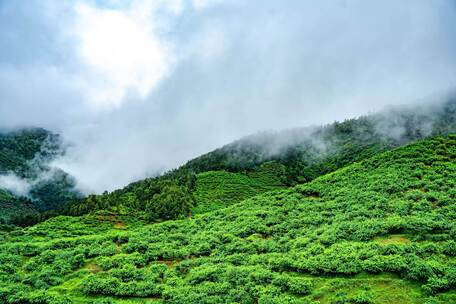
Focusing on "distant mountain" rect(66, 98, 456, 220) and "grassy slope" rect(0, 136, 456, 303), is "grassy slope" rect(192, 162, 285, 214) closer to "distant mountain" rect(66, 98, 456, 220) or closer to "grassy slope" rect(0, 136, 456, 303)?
A: "distant mountain" rect(66, 98, 456, 220)

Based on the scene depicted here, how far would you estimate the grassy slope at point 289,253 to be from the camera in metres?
20.8

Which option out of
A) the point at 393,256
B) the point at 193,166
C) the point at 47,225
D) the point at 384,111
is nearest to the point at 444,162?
the point at 393,256

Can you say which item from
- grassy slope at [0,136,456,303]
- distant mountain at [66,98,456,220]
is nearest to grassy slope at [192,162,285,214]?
distant mountain at [66,98,456,220]

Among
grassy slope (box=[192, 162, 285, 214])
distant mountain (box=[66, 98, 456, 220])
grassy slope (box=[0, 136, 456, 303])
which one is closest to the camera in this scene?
grassy slope (box=[0, 136, 456, 303])

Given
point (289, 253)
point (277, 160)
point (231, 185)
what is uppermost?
point (277, 160)

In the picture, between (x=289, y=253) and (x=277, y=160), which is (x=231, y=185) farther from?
(x=289, y=253)

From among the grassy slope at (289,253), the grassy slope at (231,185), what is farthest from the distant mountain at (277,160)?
the grassy slope at (289,253)

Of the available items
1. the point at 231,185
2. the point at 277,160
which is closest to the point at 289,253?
the point at 231,185

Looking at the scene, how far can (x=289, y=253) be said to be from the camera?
27156mm

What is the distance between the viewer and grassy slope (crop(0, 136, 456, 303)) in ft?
68.4

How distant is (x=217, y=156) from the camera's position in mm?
162500

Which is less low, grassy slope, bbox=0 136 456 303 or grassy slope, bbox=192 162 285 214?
grassy slope, bbox=192 162 285 214

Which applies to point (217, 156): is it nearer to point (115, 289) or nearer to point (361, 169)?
point (361, 169)

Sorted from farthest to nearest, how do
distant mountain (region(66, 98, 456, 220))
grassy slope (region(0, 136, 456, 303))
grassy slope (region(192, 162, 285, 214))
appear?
1. grassy slope (region(192, 162, 285, 214))
2. distant mountain (region(66, 98, 456, 220))
3. grassy slope (region(0, 136, 456, 303))
